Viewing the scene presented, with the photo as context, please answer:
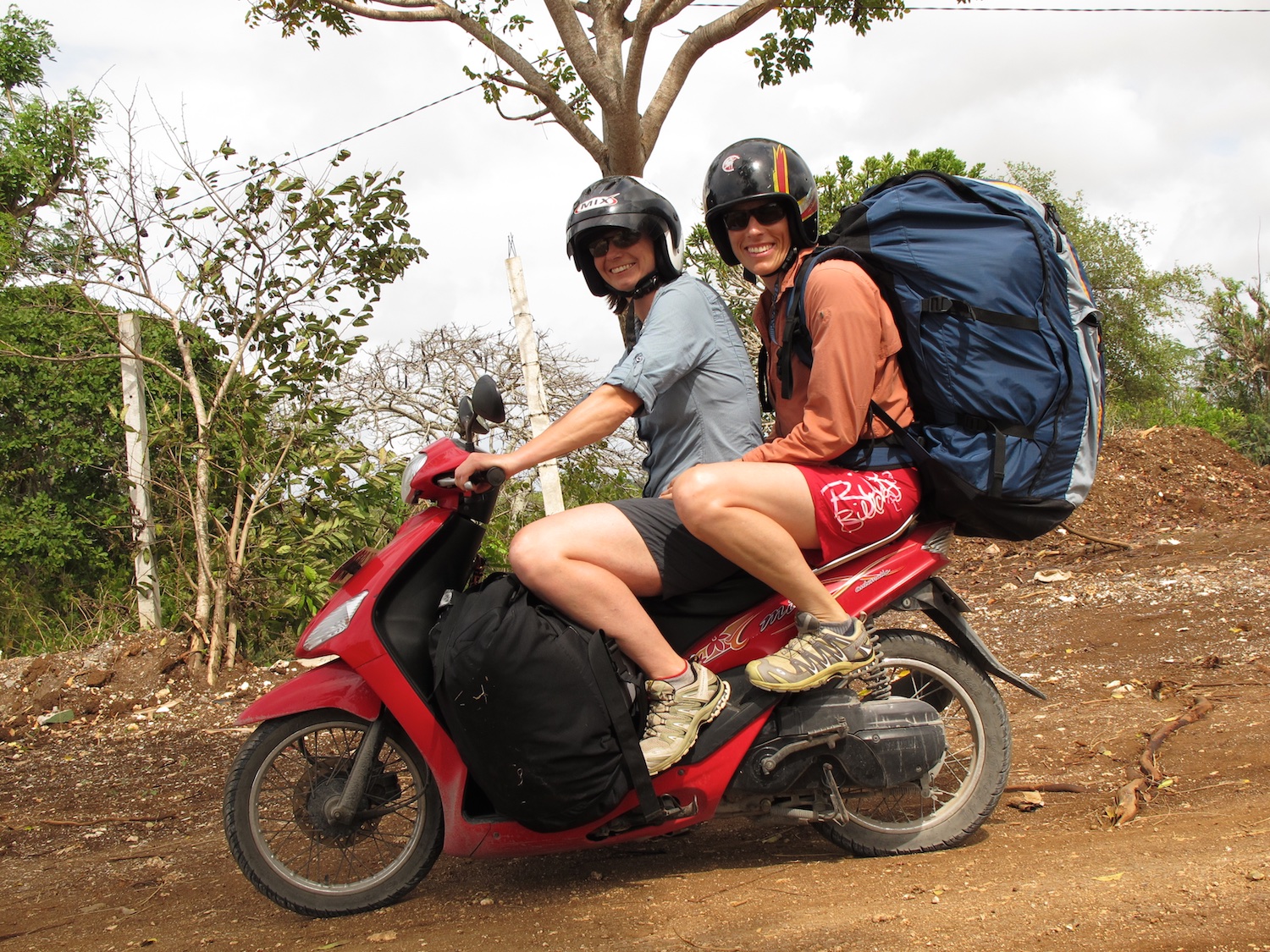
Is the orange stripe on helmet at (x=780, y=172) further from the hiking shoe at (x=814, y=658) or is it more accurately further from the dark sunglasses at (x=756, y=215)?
the hiking shoe at (x=814, y=658)

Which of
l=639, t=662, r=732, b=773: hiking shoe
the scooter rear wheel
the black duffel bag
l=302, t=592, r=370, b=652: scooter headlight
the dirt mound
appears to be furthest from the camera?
the scooter rear wheel

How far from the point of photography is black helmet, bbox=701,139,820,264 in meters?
3.04

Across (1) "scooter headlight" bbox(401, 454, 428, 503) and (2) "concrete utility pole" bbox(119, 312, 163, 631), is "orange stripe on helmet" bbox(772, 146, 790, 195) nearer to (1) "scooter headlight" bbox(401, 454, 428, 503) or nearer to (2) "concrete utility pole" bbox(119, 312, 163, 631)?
(1) "scooter headlight" bbox(401, 454, 428, 503)

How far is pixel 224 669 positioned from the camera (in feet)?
19.9

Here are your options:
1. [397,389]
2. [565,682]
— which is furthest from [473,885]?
[397,389]

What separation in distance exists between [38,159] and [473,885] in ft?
16.1

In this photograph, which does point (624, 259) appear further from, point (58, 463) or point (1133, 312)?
point (1133, 312)

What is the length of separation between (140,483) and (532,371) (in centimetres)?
255

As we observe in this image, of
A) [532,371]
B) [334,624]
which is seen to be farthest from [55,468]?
[334,624]

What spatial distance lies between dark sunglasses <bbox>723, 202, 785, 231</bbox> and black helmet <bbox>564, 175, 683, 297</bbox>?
7.2 inches

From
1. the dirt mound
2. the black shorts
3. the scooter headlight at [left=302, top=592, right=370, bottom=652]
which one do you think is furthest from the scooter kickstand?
the scooter headlight at [left=302, top=592, right=370, bottom=652]

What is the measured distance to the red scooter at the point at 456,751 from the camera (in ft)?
9.40

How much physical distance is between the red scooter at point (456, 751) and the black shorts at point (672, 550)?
0.08 meters

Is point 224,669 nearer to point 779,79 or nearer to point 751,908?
point 751,908
